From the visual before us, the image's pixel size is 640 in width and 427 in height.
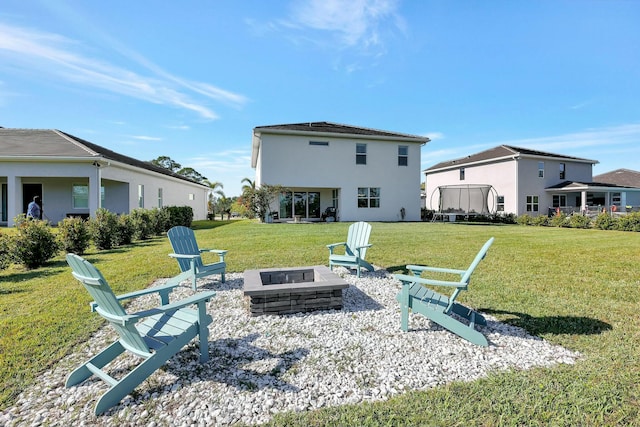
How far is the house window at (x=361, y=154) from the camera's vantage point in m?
22.1

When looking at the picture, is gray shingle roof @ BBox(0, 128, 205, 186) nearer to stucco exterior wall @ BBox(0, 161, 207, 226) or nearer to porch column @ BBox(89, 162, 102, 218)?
stucco exterior wall @ BBox(0, 161, 207, 226)

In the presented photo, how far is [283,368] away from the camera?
9.20 ft

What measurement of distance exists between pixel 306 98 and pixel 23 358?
767 inches

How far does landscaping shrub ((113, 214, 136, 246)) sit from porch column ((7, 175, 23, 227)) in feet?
26.7

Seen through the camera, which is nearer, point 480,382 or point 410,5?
point 480,382

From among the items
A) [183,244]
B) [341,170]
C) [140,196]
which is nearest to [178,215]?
[140,196]

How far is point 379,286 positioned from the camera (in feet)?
18.3

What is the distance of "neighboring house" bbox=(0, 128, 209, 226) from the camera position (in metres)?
14.5

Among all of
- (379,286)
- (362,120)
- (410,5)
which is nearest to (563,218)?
(362,120)

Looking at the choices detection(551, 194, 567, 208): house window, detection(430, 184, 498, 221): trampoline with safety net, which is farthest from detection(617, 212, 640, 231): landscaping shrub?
detection(551, 194, 567, 208): house window

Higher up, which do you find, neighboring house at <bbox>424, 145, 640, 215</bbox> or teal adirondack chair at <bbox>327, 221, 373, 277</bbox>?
neighboring house at <bbox>424, 145, 640, 215</bbox>

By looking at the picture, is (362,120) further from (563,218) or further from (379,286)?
(379,286)

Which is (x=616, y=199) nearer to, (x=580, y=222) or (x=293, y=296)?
(x=580, y=222)

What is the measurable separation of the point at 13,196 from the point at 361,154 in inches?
Answer: 778
